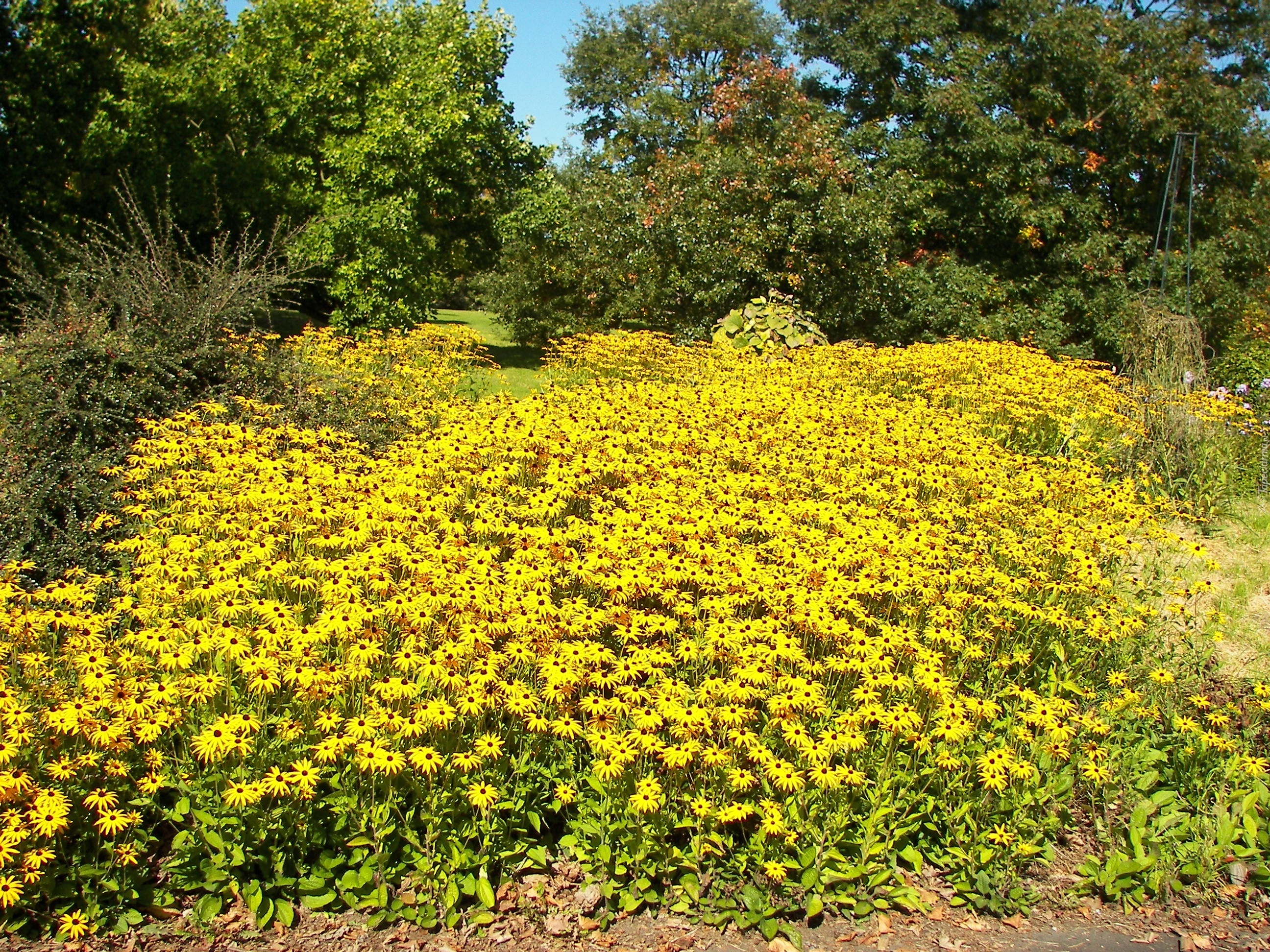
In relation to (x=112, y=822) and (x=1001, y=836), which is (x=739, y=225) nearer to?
(x=1001, y=836)

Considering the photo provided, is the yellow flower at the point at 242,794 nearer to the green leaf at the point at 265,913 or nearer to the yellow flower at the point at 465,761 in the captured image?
the green leaf at the point at 265,913

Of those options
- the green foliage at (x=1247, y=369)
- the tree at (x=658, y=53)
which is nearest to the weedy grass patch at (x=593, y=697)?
the green foliage at (x=1247, y=369)

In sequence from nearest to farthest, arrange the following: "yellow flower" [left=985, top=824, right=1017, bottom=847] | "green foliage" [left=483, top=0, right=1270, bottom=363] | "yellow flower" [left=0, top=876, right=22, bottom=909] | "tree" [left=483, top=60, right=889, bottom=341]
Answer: "yellow flower" [left=0, top=876, right=22, bottom=909]
"yellow flower" [left=985, top=824, right=1017, bottom=847]
"tree" [left=483, top=60, right=889, bottom=341]
"green foliage" [left=483, top=0, right=1270, bottom=363]

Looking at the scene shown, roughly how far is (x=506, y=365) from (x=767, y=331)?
670 cm

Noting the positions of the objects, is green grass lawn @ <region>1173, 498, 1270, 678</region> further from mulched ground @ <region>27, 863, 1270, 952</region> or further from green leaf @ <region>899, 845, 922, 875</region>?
green leaf @ <region>899, 845, 922, 875</region>

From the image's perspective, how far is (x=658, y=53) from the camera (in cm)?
2700

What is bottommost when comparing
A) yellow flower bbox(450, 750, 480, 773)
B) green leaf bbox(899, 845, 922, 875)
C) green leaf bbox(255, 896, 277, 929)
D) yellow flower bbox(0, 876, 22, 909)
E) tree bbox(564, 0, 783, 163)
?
green leaf bbox(255, 896, 277, 929)

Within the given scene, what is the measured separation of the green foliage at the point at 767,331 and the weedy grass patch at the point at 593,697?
15.5ft

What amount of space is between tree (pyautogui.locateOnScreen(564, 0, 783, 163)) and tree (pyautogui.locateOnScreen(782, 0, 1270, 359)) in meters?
9.86

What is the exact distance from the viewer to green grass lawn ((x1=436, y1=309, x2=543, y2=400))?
1029cm

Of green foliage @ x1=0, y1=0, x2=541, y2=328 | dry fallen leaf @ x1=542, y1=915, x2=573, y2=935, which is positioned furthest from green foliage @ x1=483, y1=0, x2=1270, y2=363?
dry fallen leaf @ x1=542, y1=915, x2=573, y2=935

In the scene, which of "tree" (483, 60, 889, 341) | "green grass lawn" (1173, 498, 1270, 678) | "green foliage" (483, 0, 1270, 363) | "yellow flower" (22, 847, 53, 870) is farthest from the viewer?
"green foliage" (483, 0, 1270, 363)

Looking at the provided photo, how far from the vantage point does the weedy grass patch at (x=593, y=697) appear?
128 inches

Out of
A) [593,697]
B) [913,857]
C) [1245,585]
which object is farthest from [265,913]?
[1245,585]
